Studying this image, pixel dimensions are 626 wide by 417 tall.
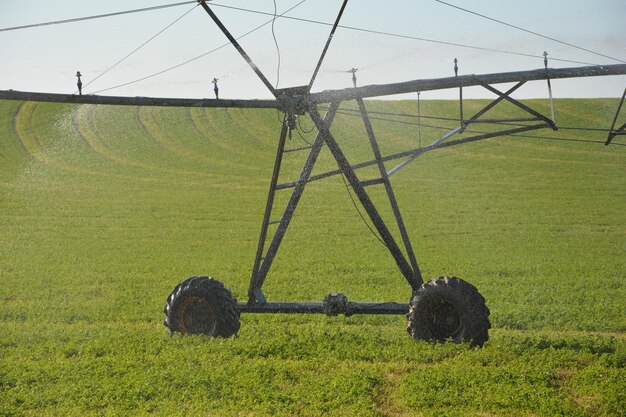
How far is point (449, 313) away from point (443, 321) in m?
0.18

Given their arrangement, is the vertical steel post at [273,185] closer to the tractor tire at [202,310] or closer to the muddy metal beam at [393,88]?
the muddy metal beam at [393,88]

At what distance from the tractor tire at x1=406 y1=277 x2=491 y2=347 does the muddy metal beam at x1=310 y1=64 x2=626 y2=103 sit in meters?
3.52

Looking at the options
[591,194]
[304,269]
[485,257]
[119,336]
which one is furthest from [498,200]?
[119,336]

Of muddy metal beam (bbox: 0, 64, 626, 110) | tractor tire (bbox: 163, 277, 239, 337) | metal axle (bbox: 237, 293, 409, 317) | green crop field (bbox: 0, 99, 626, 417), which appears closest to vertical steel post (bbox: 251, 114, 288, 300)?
muddy metal beam (bbox: 0, 64, 626, 110)

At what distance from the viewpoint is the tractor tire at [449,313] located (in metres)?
11.9

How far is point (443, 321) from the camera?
1233 cm

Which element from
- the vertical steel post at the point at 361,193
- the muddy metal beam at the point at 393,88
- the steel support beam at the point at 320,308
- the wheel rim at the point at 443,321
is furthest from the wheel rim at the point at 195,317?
the wheel rim at the point at 443,321

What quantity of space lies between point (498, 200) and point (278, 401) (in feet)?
91.9

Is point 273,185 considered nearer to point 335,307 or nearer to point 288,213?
point 288,213

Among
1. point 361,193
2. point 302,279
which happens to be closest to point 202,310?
point 361,193

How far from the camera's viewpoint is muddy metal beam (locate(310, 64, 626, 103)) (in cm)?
1243

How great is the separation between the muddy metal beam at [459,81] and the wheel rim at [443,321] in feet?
12.9

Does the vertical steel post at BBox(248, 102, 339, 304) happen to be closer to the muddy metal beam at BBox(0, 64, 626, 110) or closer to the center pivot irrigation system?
the center pivot irrigation system

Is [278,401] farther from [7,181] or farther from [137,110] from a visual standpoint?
[137,110]
